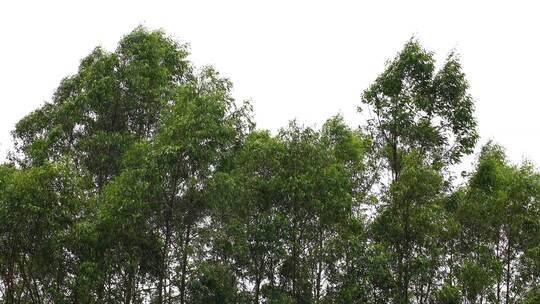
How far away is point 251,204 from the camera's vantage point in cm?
1452

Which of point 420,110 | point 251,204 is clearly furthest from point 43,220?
point 420,110

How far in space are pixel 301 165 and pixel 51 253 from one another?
238 inches

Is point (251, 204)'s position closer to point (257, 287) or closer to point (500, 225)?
point (257, 287)

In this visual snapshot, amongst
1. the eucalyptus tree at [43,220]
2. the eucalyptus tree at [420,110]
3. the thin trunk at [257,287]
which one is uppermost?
the eucalyptus tree at [420,110]

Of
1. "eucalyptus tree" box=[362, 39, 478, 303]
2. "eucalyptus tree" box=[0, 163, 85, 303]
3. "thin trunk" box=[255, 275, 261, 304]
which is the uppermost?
"eucalyptus tree" box=[362, 39, 478, 303]

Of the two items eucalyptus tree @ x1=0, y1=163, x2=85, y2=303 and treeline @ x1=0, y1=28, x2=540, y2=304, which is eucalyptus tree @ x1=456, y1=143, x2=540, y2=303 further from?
eucalyptus tree @ x1=0, y1=163, x2=85, y2=303

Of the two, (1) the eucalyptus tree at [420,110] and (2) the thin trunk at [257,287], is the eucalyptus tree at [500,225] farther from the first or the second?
(2) the thin trunk at [257,287]

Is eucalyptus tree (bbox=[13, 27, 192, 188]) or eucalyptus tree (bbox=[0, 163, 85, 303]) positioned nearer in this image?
eucalyptus tree (bbox=[0, 163, 85, 303])

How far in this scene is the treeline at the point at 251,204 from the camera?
13.3 metres

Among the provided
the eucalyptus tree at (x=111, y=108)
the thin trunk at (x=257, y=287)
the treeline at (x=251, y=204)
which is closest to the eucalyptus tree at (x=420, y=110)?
the treeline at (x=251, y=204)

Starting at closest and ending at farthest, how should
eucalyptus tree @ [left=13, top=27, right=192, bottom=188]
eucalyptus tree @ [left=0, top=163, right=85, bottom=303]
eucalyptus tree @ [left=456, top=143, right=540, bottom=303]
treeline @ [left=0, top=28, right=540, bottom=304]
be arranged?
1. eucalyptus tree @ [left=0, top=163, right=85, bottom=303]
2. treeline @ [left=0, top=28, right=540, bottom=304]
3. eucalyptus tree @ [left=456, top=143, right=540, bottom=303]
4. eucalyptus tree @ [left=13, top=27, right=192, bottom=188]

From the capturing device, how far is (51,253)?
13258mm

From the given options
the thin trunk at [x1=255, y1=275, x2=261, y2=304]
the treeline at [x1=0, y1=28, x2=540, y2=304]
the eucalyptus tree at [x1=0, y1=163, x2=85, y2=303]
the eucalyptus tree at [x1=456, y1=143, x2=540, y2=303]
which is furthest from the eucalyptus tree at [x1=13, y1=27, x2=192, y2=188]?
the eucalyptus tree at [x1=456, y1=143, x2=540, y2=303]

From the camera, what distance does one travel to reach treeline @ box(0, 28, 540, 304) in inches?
524
